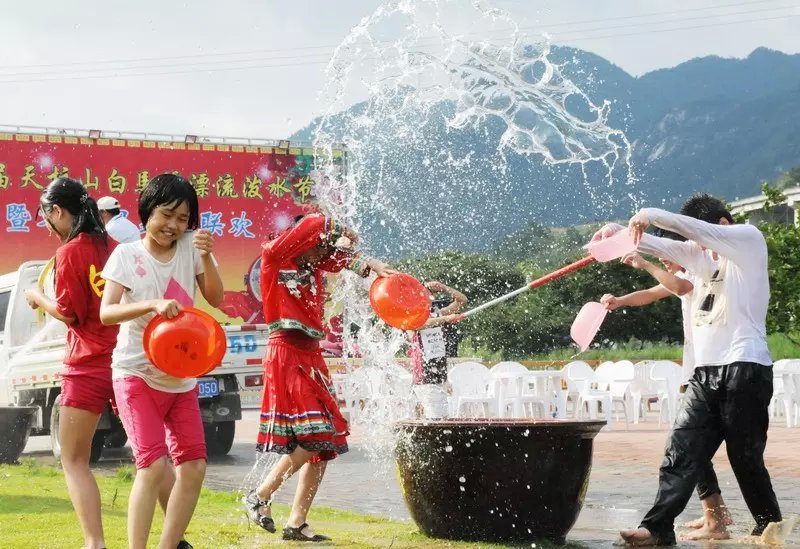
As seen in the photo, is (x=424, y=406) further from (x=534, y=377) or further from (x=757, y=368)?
(x=757, y=368)

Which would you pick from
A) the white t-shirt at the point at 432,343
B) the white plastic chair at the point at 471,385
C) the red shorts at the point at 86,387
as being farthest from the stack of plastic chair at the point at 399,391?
the red shorts at the point at 86,387

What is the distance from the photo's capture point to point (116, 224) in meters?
7.60

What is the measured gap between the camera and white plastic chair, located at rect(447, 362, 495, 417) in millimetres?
15734

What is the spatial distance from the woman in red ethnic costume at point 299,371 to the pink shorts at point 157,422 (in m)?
1.26

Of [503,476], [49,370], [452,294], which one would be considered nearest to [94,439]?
[49,370]

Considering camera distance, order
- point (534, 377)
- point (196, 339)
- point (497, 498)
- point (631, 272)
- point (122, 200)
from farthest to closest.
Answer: point (631, 272), point (122, 200), point (534, 377), point (497, 498), point (196, 339)

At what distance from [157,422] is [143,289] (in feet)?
1.76

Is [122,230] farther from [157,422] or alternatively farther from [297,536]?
[157,422]

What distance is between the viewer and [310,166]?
22.7 m

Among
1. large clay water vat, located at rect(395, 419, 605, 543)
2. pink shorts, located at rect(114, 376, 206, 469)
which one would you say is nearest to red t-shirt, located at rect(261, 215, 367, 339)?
large clay water vat, located at rect(395, 419, 605, 543)

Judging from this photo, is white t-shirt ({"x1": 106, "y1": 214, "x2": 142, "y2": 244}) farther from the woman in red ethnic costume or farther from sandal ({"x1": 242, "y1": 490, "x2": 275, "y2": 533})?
sandal ({"x1": 242, "y1": 490, "x2": 275, "y2": 533})

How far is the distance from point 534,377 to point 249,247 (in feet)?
26.9

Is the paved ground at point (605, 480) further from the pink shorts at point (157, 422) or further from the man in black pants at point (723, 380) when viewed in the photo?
the pink shorts at point (157, 422)

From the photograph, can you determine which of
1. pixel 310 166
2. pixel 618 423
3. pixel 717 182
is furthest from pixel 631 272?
pixel 717 182
